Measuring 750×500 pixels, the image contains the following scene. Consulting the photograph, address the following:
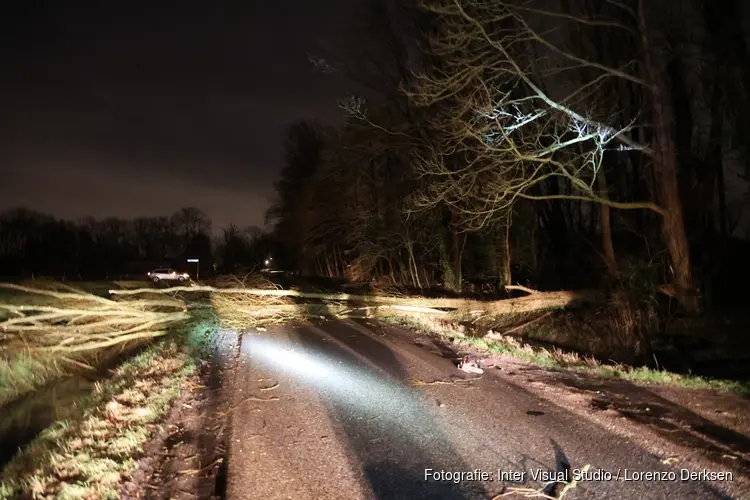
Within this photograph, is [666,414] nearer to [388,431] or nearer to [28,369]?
[388,431]

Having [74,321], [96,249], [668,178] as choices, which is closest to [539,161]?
[668,178]

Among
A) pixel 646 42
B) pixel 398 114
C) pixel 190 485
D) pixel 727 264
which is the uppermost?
pixel 398 114

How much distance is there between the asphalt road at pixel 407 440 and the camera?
13.1ft

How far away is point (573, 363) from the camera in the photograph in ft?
27.7

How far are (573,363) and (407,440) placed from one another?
4.45 m

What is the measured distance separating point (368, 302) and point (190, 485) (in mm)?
10254

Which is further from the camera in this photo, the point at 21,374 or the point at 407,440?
the point at 21,374

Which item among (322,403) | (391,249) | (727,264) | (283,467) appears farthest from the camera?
(391,249)

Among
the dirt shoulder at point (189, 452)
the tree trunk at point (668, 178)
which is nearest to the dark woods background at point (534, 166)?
the tree trunk at point (668, 178)

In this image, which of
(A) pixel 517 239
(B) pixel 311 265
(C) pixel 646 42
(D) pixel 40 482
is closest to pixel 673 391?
(D) pixel 40 482

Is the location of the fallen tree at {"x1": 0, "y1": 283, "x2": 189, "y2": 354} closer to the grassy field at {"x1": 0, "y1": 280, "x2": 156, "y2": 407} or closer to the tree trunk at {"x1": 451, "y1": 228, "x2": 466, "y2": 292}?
the grassy field at {"x1": 0, "y1": 280, "x2": 156, "y2": 407}

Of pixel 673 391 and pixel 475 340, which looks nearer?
pixel 673 391

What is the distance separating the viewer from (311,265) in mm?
45875

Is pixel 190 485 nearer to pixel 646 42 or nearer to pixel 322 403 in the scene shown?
pixel 322 403
